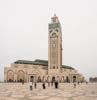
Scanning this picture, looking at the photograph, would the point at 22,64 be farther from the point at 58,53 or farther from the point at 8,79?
the point at 58,53

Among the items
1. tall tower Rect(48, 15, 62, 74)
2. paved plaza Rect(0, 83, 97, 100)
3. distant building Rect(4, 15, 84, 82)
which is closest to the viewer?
paved plaza Rect(0, 83, 97, 100)

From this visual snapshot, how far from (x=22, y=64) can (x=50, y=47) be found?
767 inches

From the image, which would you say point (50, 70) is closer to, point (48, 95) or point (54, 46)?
point (54, 46)

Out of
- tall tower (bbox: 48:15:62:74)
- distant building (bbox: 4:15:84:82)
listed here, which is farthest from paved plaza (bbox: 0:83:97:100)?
tall tower (bbox: 48:15:62:74)

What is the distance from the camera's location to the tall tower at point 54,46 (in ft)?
242

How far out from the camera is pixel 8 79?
67.1 meters

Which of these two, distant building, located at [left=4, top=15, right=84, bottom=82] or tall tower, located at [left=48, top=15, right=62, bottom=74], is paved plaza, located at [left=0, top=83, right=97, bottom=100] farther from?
tall tower, located at [left=48, top=15, right=62, bottom=74]

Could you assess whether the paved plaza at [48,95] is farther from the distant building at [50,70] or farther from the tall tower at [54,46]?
the tall tower at [54,46]

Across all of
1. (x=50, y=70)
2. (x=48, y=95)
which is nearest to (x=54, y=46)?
(x=50, y=70)

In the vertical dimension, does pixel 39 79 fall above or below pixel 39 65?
below

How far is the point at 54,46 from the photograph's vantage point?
75.8m

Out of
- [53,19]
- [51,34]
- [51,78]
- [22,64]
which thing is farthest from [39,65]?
[53,19]

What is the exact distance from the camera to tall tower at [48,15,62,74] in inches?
2906

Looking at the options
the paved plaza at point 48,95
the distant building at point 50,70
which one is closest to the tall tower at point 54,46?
the distant building at point 50,70
